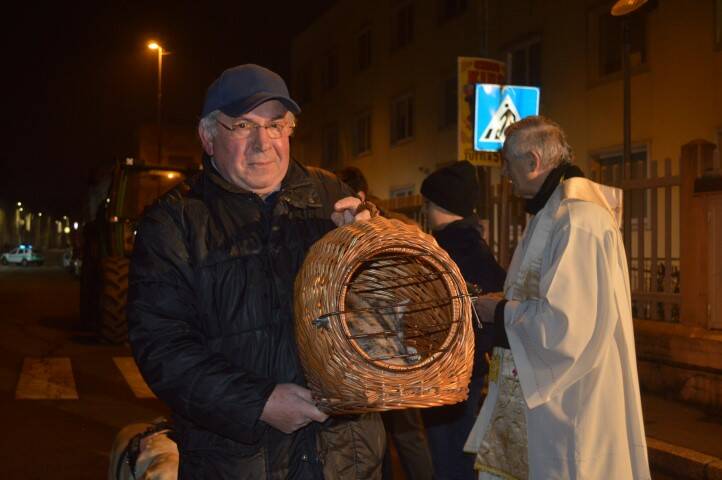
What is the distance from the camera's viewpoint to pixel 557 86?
56.5 ft

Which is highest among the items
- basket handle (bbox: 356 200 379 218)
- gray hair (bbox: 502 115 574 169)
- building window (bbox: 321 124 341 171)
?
building window (bbox: 321 124 341 171)

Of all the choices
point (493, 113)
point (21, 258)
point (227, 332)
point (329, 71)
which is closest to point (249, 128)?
point (227, 332)

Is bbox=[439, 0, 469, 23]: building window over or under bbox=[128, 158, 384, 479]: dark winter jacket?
over

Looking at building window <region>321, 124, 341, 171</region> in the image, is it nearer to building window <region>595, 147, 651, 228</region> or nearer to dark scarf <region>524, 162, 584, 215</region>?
building window <region>595, 147, 651, 228</region>

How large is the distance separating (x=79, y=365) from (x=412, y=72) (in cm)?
1559

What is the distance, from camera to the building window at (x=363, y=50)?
27.0m

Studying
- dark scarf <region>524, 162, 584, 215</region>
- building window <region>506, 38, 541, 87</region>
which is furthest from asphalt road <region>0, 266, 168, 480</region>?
building window <region>506, 38, 541, 87</region>

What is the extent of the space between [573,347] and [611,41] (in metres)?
14.4

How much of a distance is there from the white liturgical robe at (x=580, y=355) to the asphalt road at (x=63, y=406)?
→ 393 cm

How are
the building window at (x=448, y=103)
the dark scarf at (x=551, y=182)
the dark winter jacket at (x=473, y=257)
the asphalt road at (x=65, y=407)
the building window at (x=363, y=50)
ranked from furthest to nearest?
1. the building window at (x=363, y=50)
2. the building window at (x=448, y=103)
3. the asphalt road at (x=65, y=407)
4. the dark winter jacket at (x=473, y=257)
5. the dark scarf at (x=551, y=182)

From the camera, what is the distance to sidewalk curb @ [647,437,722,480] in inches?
211

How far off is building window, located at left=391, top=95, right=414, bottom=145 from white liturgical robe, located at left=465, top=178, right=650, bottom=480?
21022 millimetres

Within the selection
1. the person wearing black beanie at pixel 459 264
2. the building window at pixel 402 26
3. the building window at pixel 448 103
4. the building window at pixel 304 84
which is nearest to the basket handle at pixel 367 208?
the person wearing black beanie at pixel 459 264

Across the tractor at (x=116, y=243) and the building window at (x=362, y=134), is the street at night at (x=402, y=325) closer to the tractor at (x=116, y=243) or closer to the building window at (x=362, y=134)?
the tractor at (x=116, y=243)
